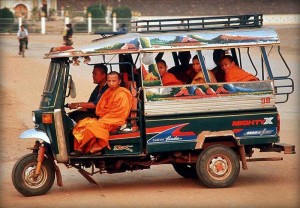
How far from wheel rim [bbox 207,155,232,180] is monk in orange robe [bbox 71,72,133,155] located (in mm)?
1193

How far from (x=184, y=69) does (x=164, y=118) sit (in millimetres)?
1368

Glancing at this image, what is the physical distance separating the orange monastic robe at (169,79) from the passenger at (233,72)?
0.63 meters

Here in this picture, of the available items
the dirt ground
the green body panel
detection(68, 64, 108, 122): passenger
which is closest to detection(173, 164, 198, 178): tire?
the dirt ground

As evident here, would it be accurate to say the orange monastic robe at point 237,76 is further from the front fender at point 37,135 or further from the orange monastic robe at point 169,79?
the front fender at point 37,135

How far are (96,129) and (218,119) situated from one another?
1.47m

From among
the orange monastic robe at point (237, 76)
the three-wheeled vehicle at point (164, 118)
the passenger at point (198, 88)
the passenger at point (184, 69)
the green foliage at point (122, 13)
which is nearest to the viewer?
the three-wheeled vehicle at point (164, 118)

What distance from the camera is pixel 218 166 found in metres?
11.6

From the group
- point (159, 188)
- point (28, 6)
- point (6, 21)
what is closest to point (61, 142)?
point (159, 188)

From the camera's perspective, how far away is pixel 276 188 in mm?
11750

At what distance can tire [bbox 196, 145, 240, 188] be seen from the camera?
1153cm

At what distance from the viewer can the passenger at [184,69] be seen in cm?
1245

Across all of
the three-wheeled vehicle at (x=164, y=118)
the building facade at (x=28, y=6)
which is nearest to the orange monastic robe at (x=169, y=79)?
the three-wheeled vehicle at (x=164, y=118)

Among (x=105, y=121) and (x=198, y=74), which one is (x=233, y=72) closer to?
(x=198, y=74)

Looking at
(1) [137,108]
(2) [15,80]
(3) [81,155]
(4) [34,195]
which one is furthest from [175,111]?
(2) [15,80]
